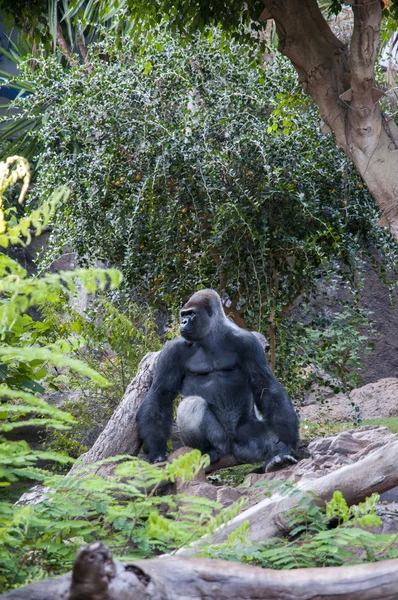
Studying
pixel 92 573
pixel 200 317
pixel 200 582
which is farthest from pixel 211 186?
pixel 92 573

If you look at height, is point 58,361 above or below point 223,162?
below

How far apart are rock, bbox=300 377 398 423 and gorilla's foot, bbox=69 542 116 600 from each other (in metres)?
5.90

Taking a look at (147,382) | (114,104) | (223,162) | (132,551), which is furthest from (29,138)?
(132,551)

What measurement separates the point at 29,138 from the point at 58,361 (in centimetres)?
917

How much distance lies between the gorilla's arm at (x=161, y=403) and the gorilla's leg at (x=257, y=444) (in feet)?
1.42

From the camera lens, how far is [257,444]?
4.20 m

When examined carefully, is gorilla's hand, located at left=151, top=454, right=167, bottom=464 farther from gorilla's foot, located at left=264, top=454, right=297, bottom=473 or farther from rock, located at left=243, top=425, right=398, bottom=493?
gorilla's foot, located at left=264, top=454, right=297, bottom=473

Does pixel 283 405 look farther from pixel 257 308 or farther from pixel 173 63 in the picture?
pixel 173 63

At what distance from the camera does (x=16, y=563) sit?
6.21 ft

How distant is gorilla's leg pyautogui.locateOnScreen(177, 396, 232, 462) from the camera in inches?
163

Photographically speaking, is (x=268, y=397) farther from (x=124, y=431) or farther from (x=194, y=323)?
(x=124, y=431)

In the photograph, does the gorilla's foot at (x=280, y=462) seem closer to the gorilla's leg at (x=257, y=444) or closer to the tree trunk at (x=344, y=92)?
the gorilla's leg at (x=257, y=444)

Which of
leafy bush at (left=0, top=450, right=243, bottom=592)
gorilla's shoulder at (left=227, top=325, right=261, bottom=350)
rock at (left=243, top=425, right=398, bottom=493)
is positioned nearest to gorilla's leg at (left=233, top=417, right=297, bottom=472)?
rock at (left=243, top=425, right=398, bottom=493)

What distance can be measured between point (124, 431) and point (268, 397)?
0.83m
